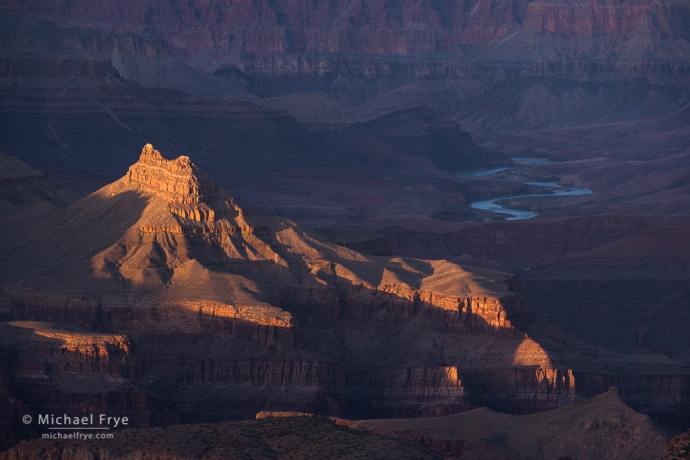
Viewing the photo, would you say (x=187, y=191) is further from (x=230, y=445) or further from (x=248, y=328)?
(x=230, y=445)

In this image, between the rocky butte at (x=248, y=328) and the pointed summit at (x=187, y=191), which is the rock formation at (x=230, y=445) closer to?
the rocky butte at (x=248, y=328)

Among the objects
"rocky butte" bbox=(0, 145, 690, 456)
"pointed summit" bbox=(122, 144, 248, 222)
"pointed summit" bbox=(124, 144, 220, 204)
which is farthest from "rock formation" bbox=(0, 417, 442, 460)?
"pointed summit" bbox=(124, 144, 220, 204)

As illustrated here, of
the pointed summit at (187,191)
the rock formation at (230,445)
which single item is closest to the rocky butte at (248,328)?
the pointed summit at (187,191)

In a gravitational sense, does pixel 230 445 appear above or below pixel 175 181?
below

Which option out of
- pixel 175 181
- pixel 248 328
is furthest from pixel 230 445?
pixel 175 181

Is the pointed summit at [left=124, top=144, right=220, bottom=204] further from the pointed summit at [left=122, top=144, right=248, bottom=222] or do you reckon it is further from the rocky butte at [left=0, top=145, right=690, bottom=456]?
the rocky butte at [left=0, top=145, right=690, bottom=456]
